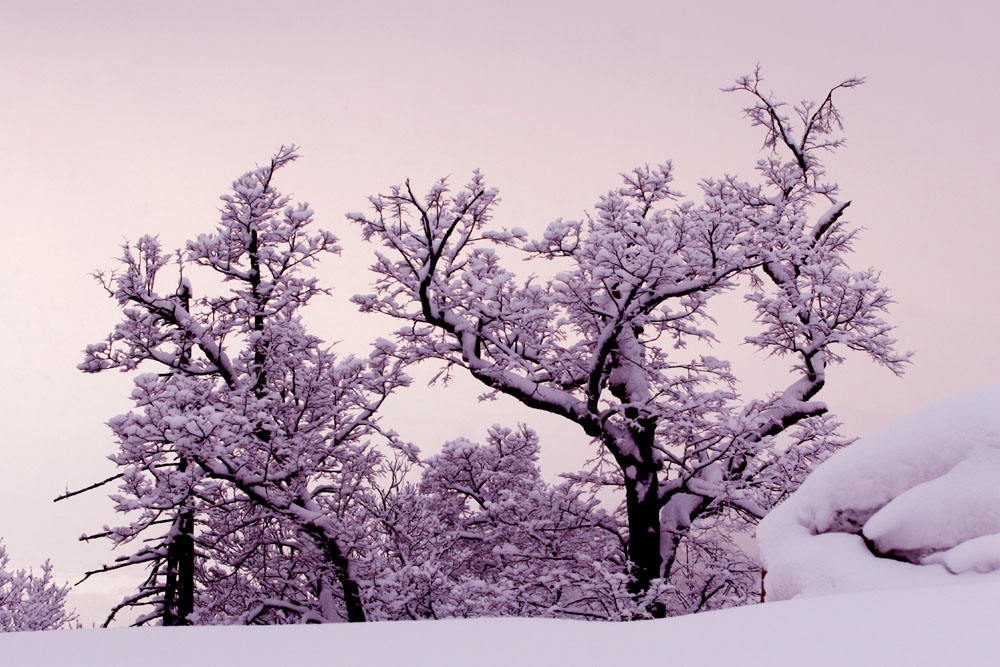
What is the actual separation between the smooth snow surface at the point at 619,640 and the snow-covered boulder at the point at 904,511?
1.44m

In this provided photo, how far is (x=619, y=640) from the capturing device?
434 centimetres

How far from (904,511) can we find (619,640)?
2987 mm

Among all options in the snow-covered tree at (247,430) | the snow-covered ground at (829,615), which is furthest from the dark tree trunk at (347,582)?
the snow-covered ground at (829,615)

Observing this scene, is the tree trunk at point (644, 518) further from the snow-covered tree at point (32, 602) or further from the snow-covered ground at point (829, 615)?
the snow-covered tree at point (32, 602)

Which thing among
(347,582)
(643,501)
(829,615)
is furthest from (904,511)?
(347,582)

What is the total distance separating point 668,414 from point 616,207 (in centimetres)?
381

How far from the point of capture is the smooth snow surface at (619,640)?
12.0 ft

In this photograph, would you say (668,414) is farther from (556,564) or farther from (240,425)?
(240,425)

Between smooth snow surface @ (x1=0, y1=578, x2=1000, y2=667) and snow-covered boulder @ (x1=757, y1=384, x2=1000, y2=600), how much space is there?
1.44m

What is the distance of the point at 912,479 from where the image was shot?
6395 mm

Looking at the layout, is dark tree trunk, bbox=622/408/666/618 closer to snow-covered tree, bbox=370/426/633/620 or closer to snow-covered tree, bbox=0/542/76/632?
snow-covered tree, bbox=370/426/633/620

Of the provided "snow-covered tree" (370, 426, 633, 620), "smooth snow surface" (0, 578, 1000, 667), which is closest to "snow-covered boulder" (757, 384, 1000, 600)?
"smooth snow surface" (0, 578, 1000, 667)

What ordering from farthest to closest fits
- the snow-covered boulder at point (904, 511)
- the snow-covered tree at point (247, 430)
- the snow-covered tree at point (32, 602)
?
the snow-covered tree at point (32, 602), the snow-covered tree at point (247, 430), the snow-covered boulder at point (904, 511)

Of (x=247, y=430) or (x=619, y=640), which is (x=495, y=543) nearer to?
(x=247, y=430)
